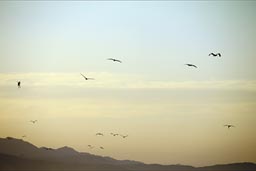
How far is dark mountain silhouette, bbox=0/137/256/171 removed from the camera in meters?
8.12

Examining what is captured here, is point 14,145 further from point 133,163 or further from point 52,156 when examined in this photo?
point 133,163

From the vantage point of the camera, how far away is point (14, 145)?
834cm

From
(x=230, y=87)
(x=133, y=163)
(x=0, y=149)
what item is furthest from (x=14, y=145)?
(x=230, y=87)

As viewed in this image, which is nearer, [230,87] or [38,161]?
[230,87]

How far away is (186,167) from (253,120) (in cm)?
157

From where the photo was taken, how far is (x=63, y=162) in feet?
28.5

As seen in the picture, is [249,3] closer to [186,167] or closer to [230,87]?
[230,87]

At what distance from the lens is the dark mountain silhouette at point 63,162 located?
8.12 metres

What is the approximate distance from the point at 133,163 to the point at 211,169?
1523mm

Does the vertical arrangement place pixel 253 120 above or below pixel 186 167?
above

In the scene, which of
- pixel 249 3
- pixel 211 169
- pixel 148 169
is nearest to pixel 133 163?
pixel 148 169

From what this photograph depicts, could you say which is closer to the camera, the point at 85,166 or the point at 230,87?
the point at 230,87

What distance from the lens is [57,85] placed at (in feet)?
26.1

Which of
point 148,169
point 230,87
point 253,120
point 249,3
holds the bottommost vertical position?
point 148,169
